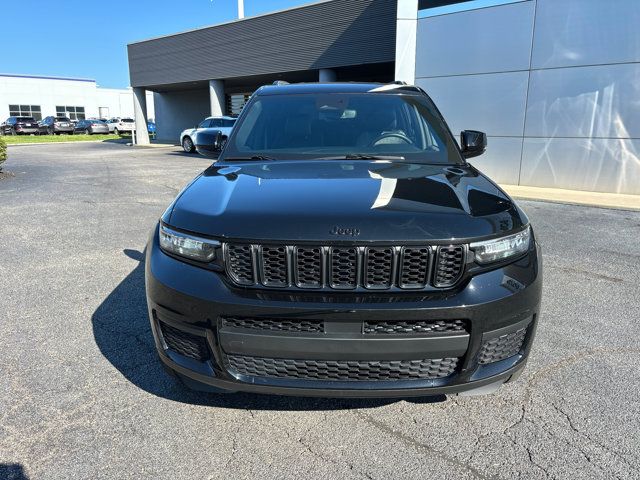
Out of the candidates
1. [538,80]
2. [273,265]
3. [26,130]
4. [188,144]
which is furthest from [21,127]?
[273,265]

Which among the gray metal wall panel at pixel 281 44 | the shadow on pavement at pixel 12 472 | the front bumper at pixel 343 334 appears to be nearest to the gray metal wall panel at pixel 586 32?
the gray metal wall panel at pixel 281 44

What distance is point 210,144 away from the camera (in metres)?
3.68

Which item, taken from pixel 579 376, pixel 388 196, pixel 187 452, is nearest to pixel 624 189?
pixel 579 376

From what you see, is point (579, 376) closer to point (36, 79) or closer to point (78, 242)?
point (78, 242)

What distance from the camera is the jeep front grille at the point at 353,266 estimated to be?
1998mm

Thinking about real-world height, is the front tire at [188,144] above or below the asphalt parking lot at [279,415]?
above

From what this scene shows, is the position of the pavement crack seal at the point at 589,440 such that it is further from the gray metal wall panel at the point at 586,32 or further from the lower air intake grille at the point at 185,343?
the gray metal wall panel at the point at 586,32

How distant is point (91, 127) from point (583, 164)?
46.1m

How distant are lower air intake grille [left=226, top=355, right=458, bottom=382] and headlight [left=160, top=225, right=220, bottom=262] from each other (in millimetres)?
477

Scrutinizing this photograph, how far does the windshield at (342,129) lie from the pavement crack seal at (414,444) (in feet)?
5.40

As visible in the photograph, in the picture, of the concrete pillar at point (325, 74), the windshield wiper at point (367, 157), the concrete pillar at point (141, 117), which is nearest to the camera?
the windshield wiper at point (367, 157)

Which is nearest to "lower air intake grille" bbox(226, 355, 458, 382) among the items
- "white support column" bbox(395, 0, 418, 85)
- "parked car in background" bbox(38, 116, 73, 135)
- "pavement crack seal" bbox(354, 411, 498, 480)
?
"pavement crack seal" bbox(354, 411, 498, 480)

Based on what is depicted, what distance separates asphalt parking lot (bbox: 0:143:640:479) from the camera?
2.13 metres

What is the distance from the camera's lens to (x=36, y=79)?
57.2 m
